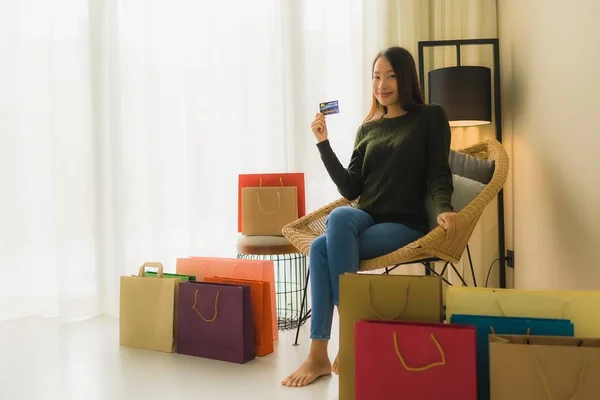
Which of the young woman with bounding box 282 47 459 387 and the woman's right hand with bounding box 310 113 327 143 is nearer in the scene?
the young woman with bounding box 282 47 459 387

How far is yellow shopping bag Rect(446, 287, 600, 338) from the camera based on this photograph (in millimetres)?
1186

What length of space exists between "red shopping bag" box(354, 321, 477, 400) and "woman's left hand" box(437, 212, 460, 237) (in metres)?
0.48

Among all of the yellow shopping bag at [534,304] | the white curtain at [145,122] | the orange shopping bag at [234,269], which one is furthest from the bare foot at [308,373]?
the white curtain at [145,122]

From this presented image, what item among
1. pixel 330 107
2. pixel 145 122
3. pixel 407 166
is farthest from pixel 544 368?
pixel 145 122

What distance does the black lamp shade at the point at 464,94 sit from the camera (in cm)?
223

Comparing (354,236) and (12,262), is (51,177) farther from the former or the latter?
(354,236)

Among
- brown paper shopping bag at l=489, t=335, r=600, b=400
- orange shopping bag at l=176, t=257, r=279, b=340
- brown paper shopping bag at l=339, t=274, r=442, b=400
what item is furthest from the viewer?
orange shopping bag at l=176, t=257, r=279, b=340

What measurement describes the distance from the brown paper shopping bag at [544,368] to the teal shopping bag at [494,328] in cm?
10

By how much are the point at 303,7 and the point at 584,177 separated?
67.3 inches

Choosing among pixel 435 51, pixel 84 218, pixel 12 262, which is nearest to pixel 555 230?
pixel 435 51

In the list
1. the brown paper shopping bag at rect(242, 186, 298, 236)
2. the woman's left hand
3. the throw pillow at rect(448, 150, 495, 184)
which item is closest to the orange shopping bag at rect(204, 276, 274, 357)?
the brown paper shopping bag at rect(242, 186, 298, 236)

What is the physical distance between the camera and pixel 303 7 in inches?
108

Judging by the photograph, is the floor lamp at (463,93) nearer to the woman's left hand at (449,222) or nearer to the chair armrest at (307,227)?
the chair armrest at (307,227)

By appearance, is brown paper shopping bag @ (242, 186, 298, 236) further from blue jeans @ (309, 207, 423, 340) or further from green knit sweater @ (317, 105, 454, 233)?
blue jeans @ (309, 207, 423, 340)
